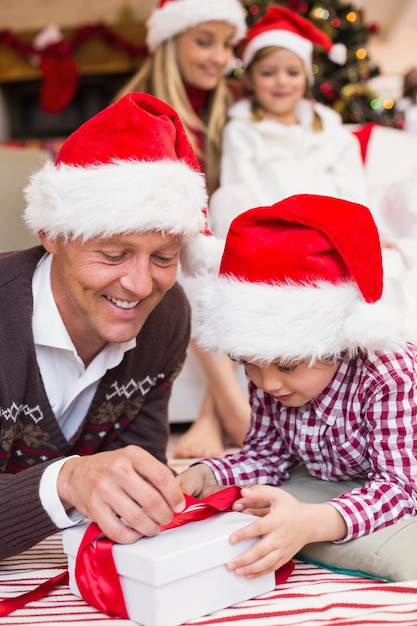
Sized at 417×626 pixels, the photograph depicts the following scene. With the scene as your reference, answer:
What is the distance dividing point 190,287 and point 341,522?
3.62ft

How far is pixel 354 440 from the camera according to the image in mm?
1187

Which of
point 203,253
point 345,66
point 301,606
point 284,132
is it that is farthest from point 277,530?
point 345,66

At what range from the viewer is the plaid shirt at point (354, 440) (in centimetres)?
111

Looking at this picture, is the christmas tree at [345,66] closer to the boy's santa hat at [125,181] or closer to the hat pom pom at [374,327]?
the boy's santa hat at [125,181]

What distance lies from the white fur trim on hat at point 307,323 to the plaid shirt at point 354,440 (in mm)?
70

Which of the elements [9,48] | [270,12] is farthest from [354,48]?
[9,48]

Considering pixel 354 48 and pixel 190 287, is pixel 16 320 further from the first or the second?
pixel 354 48

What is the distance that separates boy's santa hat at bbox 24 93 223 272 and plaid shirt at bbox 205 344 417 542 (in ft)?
0.91

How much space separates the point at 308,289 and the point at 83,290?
1.17 feet

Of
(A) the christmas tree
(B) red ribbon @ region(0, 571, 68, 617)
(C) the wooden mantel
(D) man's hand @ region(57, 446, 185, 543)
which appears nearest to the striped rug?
(B) red ribbon @ region(0, 571, 68, 617)

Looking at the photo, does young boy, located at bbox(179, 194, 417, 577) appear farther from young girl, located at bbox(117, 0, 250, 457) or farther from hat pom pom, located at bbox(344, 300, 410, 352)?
young girl, located at bbox(117, 0, 250, 457)

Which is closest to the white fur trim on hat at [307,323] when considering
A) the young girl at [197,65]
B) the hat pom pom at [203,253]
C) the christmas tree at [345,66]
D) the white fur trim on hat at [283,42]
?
the hat pom pom at [203,253]

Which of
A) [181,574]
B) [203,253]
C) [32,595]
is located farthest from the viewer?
[203,253]

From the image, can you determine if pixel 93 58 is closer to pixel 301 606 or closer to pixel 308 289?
pixel 308 289
